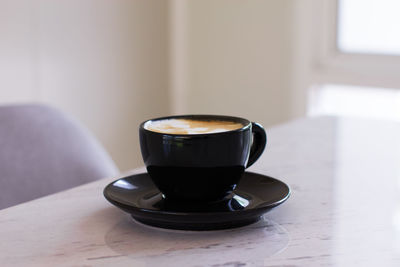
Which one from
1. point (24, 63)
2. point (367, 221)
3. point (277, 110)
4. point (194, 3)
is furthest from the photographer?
point (194, 3)

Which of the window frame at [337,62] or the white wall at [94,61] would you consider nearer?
the white wall at [94,61]

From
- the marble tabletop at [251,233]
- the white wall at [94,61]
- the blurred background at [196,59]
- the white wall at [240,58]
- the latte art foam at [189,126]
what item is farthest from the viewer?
the white wall at [240,58]

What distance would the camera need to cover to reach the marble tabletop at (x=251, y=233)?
1.74 ft

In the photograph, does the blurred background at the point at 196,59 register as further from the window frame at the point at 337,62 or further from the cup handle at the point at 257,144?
the cup handle at the point at 257,144

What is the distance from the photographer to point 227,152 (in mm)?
604

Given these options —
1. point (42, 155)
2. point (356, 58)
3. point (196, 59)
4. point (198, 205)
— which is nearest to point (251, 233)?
point (198, 205)

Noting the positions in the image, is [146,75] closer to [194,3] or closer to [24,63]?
[194,3]

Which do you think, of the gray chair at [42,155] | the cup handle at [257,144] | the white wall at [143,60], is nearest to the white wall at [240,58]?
the white wall at [143,60]

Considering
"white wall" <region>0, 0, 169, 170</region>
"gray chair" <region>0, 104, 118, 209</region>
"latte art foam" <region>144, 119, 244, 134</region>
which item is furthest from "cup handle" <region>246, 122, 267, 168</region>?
"white wall" <region>0, 0, 169, 170</region>

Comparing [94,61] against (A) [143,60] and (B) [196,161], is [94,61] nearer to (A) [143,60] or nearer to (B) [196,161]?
(A) [143,60]

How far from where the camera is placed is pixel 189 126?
2.19 ft

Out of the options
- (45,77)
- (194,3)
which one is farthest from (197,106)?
(45,77)

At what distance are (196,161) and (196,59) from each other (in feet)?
8.15

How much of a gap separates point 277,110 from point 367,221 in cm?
219
